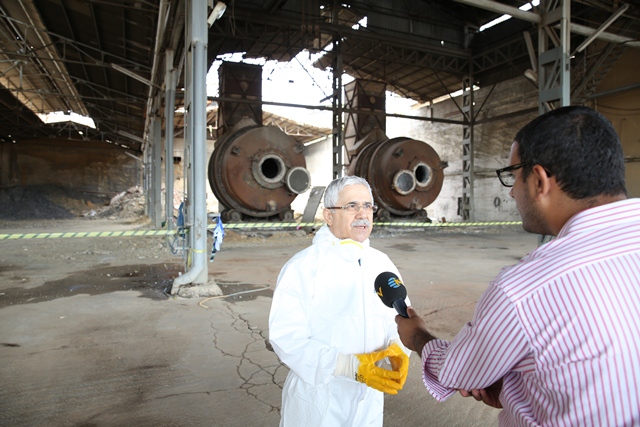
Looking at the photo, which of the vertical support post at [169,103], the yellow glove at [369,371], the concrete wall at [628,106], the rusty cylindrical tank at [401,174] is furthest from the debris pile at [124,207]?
the yellow glove at [369,371]

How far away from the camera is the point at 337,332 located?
5.63ft

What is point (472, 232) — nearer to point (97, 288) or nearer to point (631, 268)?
point (97, 288)

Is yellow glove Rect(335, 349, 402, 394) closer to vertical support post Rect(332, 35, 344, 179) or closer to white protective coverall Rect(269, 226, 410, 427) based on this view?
white protective coverall Rect(269, 226, 410, 427)

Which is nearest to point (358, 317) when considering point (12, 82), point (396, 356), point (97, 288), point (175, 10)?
point (396, 356)

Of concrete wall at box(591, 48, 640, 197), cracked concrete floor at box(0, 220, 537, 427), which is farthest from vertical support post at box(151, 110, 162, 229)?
concrete wall at box(591, 48, 640, 197)

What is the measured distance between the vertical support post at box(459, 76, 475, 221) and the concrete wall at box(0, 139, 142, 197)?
23386 mm

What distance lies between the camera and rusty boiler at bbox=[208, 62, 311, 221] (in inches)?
425

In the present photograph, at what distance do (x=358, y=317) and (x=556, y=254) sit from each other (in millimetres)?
974

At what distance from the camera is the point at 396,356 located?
5.37 feet

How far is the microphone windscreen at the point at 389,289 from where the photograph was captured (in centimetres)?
150

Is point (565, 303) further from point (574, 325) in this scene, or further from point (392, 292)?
point (392, 292)

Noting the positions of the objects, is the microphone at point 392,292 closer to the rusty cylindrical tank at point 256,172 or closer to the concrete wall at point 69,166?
the rusty cylindrical tank at point 256,172

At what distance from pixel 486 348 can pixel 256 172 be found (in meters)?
10.3

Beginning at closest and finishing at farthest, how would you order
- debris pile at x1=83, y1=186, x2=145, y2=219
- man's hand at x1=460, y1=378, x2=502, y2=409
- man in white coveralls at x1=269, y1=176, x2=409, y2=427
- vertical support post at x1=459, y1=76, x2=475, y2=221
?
man's hand at x1=460, y1=378, x2=502, y2=409, man in white coveralls at x1=269, y1=176, x2=409, y2=427, vertical support post at x1=459, y1=76, x2=475, y2=221, debris pile at x1=83, y1=186, x2=145, y2=219
